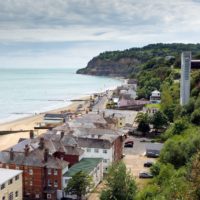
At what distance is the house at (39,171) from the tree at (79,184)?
72.3 inches

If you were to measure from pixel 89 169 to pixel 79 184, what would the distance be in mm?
4003

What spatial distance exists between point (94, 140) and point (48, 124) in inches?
1412

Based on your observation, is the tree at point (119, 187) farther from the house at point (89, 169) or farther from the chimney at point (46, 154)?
the chimney at point (46, 154)

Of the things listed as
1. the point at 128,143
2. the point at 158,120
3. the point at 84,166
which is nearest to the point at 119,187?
the point at 84,166

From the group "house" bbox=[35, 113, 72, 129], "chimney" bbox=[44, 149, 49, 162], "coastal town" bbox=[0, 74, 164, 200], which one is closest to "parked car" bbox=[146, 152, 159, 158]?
"coastal town" bbox=[0, 74, 164, 200]

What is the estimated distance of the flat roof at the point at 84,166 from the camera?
37.9 m

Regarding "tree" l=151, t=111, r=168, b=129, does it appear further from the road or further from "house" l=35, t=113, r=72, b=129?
"house" l=35, t=113, r=72, b=129

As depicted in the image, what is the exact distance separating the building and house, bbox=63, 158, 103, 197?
4464 millimetres

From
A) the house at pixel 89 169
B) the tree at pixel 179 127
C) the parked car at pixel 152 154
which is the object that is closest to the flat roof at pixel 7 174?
the house at pixel 89 169

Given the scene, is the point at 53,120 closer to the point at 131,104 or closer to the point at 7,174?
the point at 131,104

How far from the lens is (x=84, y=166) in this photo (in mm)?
39875

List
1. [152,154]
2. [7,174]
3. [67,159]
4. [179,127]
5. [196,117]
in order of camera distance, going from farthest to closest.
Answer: [196,117]
[179,127]
[152,154]
[67,159]
[7,174]

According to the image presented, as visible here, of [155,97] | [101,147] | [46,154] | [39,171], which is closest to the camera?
[39,171]

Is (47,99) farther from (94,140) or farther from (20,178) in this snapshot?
(20,178)
